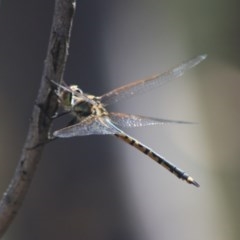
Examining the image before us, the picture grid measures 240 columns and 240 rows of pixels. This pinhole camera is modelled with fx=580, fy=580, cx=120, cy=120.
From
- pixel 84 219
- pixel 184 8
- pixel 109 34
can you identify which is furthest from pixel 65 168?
pixel 184 8

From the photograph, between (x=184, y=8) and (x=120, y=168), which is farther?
(x=184, y=8)

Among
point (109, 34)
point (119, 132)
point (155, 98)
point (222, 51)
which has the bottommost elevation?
point (119, 132)

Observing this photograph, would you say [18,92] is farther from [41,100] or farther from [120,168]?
[41,100]

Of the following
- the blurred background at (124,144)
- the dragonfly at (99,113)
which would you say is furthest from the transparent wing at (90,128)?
the blurred background at (124,144)

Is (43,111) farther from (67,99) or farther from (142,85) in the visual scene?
(142,85)

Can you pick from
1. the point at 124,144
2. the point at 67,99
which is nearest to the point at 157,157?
the point at 67,99

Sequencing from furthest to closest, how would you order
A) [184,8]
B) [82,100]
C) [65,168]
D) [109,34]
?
1. [184,8]
2. [109,34]
3. [65,168]
4. [82,100]

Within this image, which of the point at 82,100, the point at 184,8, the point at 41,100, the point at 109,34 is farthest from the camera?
the point at 184,8

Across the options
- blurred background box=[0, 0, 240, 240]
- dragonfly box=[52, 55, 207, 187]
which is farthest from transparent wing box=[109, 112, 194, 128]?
blurred background box=[0, 0, 240, 240]
